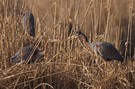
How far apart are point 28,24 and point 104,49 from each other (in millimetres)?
796

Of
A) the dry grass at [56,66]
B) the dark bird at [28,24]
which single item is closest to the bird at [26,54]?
the dry grass at [56,66]

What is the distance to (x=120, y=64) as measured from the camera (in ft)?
16.0

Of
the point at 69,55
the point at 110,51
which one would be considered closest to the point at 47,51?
the point at 69,55

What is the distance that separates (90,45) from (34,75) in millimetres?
748

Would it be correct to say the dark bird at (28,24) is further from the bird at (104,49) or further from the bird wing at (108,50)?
the bird wing at (108,50)

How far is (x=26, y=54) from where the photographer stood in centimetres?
459

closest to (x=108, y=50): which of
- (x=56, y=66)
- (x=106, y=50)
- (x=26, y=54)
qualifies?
(x=106, y=50)

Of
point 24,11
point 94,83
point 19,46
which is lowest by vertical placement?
point 94,83

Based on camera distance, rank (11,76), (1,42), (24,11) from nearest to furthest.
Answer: (11,76), (1,42), (24,11)

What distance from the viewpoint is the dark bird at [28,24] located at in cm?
508

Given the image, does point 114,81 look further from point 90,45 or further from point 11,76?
point 11,76

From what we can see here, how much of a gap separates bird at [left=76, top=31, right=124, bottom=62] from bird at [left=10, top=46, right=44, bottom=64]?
0.45 meters

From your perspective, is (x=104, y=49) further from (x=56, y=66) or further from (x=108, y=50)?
(x=56, y=66)

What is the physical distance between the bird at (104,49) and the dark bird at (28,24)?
1.63ft
